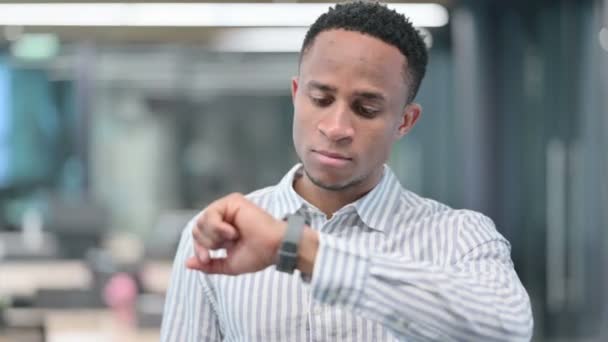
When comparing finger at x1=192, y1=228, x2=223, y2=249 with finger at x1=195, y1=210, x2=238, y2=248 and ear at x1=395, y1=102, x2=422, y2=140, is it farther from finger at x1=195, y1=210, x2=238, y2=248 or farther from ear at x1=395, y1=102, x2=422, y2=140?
ear at x1=395, y1=102, x2=422, y2=140

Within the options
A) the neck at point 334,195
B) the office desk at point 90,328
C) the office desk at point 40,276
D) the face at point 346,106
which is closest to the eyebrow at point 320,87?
the face at point 346,106

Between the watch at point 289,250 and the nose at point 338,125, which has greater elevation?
the nose at point 338,125

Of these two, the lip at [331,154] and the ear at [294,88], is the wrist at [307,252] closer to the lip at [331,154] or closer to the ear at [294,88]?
the lip at [331,154]

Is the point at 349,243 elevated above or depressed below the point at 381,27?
below

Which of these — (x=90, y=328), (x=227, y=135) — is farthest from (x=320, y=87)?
(x=227, y=135)

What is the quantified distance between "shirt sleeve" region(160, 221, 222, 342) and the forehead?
10.1 inches

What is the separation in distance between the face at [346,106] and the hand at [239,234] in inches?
6.6

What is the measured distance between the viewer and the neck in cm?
123

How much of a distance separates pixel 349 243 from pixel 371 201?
0.25 metres

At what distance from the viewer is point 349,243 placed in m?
0.97

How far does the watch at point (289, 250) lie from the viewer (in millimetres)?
941

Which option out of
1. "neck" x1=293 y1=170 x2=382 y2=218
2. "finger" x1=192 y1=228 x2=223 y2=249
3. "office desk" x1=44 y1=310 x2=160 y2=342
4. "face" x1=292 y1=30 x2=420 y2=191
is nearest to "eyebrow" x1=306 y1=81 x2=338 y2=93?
"face" x1=292 y1=30 x2=420 y2=191

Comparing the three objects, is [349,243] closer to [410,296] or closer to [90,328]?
[410,296]

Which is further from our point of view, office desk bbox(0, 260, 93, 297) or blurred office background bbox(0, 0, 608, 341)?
blurred office background bbox(0, 0, 608, 341)
